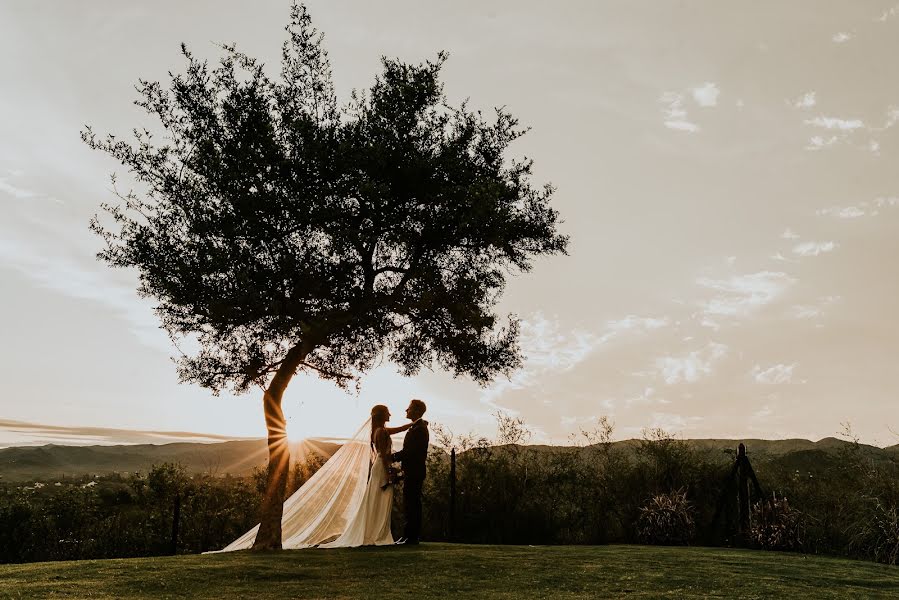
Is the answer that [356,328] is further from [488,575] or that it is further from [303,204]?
[488,575]

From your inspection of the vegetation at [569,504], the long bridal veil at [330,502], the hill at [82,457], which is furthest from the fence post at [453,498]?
the hill at [82,457]

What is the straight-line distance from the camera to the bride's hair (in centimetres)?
1570

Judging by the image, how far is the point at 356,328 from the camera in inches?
659

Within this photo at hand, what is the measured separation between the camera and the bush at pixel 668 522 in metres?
18.5

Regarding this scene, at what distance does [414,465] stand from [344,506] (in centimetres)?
183

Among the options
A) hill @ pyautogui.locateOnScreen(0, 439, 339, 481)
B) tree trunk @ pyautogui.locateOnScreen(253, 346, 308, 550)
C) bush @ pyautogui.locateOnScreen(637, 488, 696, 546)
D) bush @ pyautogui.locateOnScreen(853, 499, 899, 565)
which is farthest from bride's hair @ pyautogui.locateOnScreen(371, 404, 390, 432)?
hill @ pyautogui.locateOnScreen(0, 439, 339, 481)

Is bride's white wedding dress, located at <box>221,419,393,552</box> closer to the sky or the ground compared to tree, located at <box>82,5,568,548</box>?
closer to the ground

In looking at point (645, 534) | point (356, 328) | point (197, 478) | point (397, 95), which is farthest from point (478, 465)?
point (397, 95)

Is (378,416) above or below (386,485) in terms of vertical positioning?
above

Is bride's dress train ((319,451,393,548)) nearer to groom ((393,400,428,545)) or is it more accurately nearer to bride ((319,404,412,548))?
bride ((319,404,412,548))

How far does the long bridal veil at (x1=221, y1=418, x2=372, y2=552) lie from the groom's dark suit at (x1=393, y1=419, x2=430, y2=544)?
2.91 ft

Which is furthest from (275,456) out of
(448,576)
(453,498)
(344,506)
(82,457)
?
(82,457)

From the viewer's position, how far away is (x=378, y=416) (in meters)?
15.7

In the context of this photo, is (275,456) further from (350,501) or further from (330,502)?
(350,501)
